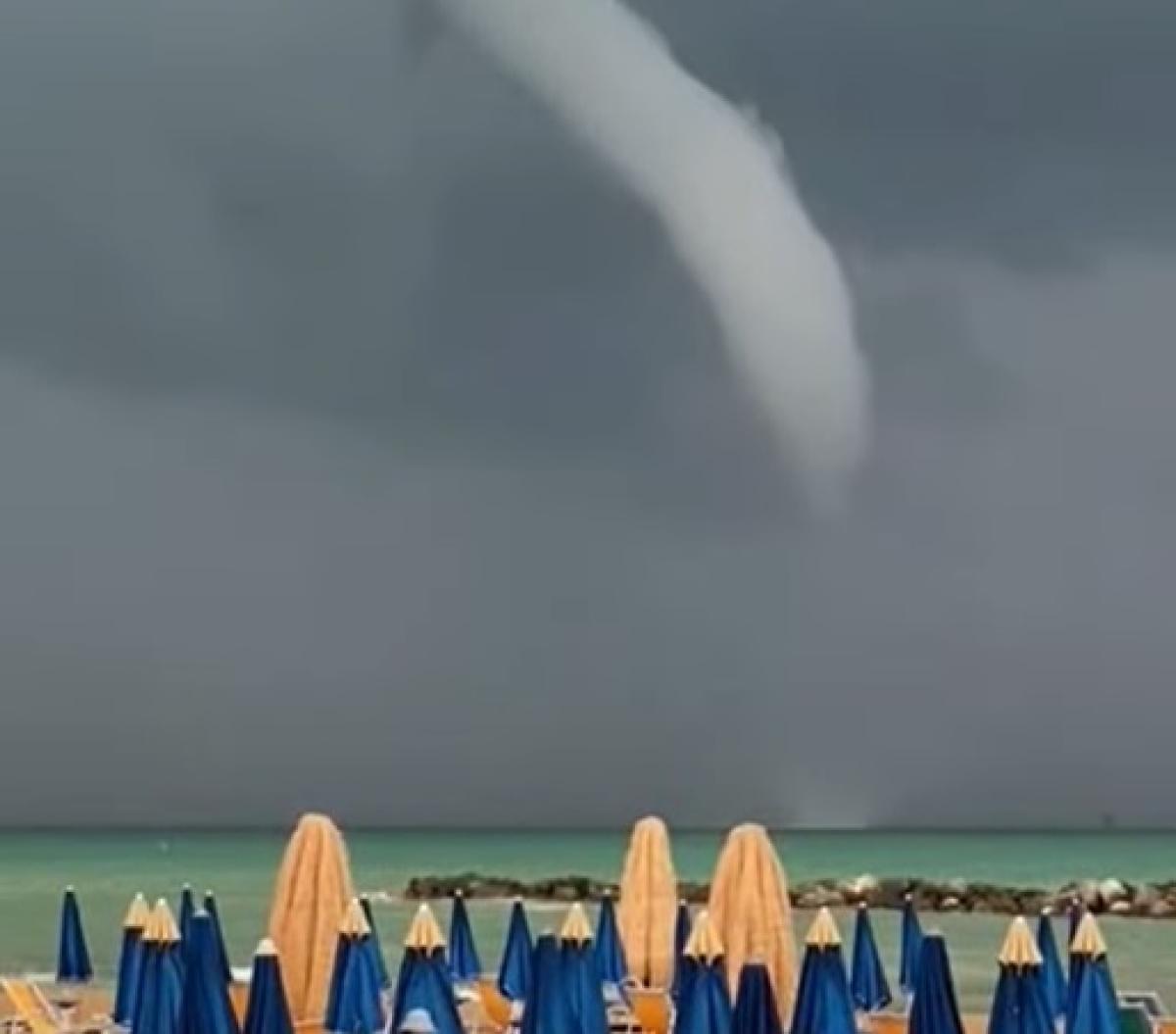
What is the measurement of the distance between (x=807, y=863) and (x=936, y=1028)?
88910 millimetres

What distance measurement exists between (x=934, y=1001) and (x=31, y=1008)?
25.3 ft

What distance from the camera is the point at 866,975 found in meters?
17.0

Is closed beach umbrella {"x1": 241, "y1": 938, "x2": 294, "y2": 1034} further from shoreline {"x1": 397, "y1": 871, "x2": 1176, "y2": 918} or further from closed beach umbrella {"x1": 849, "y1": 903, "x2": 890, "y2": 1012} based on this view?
shoreline {"x1": 397, "y1": 871, "x2": 1176, "y2": 918}

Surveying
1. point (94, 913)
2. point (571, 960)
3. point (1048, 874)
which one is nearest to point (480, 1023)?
point (571, 960)

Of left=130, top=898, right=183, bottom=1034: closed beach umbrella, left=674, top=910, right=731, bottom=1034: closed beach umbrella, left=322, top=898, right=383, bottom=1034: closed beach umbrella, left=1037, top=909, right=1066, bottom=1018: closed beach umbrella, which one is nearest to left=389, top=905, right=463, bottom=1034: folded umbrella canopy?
left=322, top=898, right=383, bottom=1034: closed beach umbrella

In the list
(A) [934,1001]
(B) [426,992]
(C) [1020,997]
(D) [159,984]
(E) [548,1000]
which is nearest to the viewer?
(C) [1020,997]

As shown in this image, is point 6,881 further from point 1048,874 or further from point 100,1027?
point 100,1027

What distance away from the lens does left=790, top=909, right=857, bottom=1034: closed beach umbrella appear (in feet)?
38.8

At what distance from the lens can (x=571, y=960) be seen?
12688 mm

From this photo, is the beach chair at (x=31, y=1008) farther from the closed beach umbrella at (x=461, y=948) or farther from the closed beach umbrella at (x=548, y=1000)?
the closed beach umbrella at (x=548, y=1000)

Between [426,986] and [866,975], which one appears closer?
[426,986]

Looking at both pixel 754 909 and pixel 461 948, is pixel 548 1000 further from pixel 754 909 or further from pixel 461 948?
pixel 461 948

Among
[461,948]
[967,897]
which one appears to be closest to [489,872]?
[967,897]

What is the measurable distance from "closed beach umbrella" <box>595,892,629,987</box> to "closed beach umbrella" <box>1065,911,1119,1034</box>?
4.71m
